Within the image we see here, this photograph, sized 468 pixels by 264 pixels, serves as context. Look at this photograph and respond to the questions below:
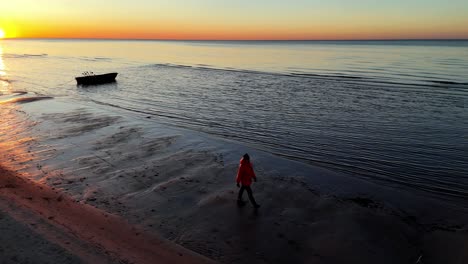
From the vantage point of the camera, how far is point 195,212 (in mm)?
11734

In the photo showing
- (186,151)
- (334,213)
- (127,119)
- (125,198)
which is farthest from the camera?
(127,119)

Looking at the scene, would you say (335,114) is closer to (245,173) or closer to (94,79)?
(245,173)

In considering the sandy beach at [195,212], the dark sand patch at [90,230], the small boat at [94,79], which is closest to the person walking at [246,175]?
the sandy beach at [195,212]

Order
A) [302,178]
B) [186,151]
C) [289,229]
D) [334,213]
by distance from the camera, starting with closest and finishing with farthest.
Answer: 1. [289,229]
2. [334,213]
3. [302,178]
4. [186,151]

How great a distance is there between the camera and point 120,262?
27.3 feet

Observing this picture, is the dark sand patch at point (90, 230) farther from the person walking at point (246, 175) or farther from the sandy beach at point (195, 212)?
the person walking at point (246, 175)

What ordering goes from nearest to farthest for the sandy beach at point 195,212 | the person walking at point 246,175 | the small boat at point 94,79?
the sandy beach at point 195,212 < the person walking at point 246,175 < the small boat at point 94,79

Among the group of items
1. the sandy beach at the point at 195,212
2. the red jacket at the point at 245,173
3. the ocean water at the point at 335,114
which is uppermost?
the red jacket at the point at 245,173

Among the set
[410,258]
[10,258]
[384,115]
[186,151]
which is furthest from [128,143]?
[384,115]

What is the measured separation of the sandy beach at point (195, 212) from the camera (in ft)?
30.6

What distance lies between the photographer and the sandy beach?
9.32 metres

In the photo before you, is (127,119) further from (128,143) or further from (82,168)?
(82,168)

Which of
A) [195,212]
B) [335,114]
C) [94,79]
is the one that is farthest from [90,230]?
[94,79]

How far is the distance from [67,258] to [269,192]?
7482mm
